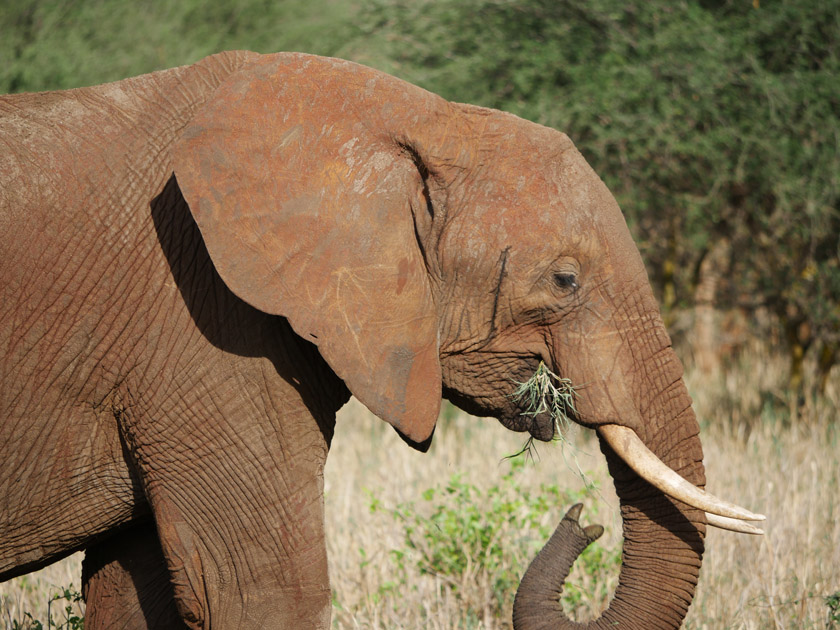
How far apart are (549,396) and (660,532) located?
0.56 meters

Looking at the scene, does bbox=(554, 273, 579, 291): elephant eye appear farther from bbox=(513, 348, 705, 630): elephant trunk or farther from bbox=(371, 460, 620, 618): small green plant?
bbox=(371, 460, 620, 618): small green plant

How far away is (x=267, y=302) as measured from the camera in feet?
8.68

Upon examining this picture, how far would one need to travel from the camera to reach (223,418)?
275 centimetres

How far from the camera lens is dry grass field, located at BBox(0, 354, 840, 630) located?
4.17 meters

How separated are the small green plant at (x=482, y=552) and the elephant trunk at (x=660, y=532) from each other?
117cm

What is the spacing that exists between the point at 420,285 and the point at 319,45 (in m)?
7.39

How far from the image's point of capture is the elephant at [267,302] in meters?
2.70

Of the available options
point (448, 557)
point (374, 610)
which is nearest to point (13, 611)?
point (374, 610)

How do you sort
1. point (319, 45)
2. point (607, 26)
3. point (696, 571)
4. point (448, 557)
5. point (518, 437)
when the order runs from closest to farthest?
point (696, 571), point (448, 557), point (518, 437), point (607, 26), point (319, 45)

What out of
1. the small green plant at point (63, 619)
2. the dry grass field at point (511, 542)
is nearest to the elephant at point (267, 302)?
the dry grass field at point (511, 542)

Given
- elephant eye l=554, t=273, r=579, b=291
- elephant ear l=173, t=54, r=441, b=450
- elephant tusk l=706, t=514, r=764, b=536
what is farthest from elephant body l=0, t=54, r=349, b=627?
elephant tusk l=706, t=514, r=764, b=536

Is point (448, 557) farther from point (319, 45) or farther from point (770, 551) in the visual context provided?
point (319, 45)

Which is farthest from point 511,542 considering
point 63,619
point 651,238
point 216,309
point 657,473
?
point 651,238

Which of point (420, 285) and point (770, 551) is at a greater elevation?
point (420, 285)
